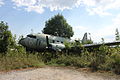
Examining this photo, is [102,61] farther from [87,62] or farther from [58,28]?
[58,28]

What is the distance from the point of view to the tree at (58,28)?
147ft

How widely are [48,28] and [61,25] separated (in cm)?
376

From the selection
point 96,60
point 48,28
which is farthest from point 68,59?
point 48,28

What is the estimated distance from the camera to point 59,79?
7.79 m

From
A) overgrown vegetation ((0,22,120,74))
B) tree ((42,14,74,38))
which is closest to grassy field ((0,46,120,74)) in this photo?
overgrown vegetation ((0,22,120,74))

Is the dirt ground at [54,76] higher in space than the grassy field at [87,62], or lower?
lower

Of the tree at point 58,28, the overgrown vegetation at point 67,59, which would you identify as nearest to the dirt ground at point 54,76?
the overgrown vegetation at point 67,59

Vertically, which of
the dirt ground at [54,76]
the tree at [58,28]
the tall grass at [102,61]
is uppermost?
the tree at [58,28]

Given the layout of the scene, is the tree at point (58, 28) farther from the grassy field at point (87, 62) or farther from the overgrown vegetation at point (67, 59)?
the grassy field at point (87, 62)

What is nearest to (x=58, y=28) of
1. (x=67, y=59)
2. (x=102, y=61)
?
(x=67, y=59)

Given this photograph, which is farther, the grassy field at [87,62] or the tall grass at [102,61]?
the grassy field at [87,62]

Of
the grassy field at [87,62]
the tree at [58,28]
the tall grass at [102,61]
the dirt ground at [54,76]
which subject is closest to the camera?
the dirt ground at [54,76]

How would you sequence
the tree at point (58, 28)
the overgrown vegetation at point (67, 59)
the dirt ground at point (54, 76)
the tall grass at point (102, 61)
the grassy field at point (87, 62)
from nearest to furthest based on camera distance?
the dirt ground at point (54, 76) < the tall grass at point (102, 61) < the grassy field at point (87, 62) < the overgrown vegetation at point (67, 59) < the tree at point (58, 28)

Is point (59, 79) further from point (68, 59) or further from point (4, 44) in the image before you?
point (4, 44)
